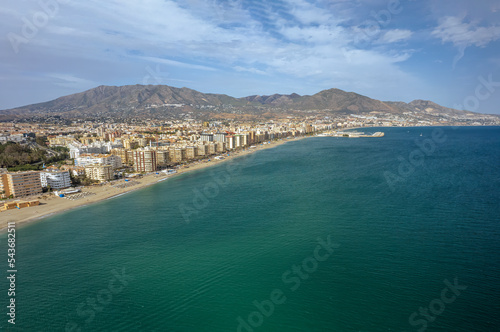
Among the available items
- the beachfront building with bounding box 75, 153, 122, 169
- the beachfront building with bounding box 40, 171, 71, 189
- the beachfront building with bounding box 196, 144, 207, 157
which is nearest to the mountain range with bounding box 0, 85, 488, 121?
the beachfront building with bounding box 196, 144, 207, 157

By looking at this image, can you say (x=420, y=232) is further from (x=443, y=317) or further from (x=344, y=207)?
(x=443, y=317)

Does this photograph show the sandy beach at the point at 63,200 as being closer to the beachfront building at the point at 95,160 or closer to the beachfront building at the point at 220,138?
the beachfront building at the point at 95,160

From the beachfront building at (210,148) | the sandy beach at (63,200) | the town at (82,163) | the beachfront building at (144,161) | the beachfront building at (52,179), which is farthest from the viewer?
the beachfront building at (210,148)

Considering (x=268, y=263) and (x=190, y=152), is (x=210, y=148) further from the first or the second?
(x=268, y=263)

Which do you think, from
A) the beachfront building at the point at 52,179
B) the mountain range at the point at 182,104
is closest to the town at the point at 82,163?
the beachfront building at the point at 52,179

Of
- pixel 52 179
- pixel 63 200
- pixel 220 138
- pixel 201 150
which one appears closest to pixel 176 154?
pixel 201 150

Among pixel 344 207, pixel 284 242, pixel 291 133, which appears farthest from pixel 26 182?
pixel 291 133
